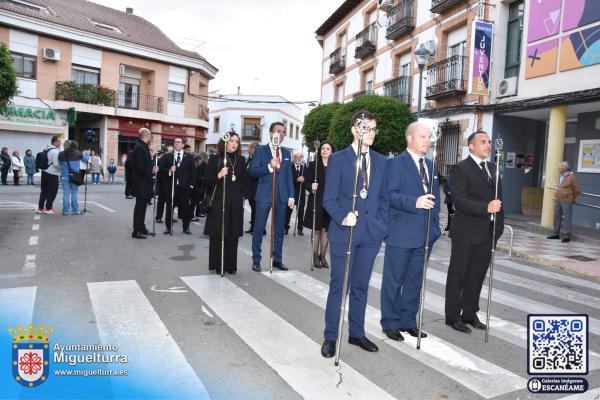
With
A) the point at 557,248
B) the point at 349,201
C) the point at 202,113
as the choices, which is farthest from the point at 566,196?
the point at 202,113

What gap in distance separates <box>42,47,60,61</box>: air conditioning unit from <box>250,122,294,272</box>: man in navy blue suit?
25161 millimetres

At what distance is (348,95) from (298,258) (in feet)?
66.3

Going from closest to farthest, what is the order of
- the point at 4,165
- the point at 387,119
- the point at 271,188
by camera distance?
1. the point at 271,188
2. the point at 387,119
3. the point at 4,165

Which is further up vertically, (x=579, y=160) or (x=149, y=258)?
(x=579, y=160)

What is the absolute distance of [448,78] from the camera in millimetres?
17359

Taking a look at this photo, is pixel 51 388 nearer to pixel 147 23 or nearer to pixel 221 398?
pixel 221 398

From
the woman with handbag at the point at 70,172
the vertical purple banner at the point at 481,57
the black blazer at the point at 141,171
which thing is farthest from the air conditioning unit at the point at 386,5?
the black blazer at the point at 141,171

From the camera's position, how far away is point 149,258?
7617 millimetres

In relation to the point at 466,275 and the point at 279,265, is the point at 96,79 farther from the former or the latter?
the point at 466,275

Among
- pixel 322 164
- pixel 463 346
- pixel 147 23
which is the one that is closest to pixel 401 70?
pixel 322 164

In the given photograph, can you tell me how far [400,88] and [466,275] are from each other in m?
17.1

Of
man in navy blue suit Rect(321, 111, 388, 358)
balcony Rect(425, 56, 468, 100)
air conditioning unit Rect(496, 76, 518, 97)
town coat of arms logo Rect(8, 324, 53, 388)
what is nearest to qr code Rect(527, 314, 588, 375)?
man in navy blue suit Rect(321, 111, 388, 358)

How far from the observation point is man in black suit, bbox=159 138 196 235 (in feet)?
35.4

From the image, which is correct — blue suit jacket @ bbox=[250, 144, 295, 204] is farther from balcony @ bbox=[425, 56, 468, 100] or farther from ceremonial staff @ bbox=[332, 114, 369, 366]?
balcony @ bbox=[425, 56, 468, 100]
